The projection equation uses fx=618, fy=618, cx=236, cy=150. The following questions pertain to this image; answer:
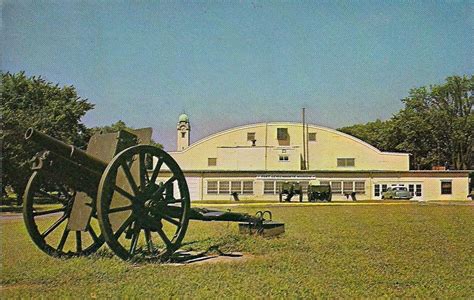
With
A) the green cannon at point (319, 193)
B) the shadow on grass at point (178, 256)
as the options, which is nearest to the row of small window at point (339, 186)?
the green cannon at point (319, 193)

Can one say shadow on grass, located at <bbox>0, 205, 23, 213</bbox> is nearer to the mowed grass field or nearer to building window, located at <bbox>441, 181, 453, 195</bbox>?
the mowed grass field

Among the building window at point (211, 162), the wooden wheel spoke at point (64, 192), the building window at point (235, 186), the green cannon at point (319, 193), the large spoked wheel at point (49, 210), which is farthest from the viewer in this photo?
the green cannon at point (319, 193)

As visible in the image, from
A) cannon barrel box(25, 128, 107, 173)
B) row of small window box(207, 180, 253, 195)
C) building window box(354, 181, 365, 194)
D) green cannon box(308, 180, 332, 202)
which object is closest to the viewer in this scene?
cannon barrel box(25, 128, 107, 173)

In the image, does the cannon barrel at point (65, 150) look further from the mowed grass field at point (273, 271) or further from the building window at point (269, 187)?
Answer: the building window at point (269, 187)

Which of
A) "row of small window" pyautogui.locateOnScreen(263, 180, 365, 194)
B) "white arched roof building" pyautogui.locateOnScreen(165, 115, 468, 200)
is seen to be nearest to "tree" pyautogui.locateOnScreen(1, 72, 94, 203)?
"white arched roof building" pyautogui.locateOnScreen(165, 115, 468, 200)

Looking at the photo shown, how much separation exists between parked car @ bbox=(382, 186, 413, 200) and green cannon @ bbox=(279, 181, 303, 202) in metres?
4.89

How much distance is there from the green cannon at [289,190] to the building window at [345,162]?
3.56 metres

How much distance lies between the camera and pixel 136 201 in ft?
26.2

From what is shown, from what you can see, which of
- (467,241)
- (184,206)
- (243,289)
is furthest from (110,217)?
(467,241)

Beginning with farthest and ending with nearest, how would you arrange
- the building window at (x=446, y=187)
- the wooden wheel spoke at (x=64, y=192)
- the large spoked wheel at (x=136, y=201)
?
1. the building window at (x=446, y=187)
2. the wooden wheel spoke at (x=64, y=192)
3. the large spoked wheel at (x=136, y=201)

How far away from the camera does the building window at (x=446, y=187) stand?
102ft

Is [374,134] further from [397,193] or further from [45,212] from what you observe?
[45,212]

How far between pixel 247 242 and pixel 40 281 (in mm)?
3913

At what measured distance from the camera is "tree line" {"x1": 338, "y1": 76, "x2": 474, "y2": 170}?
11805mm
